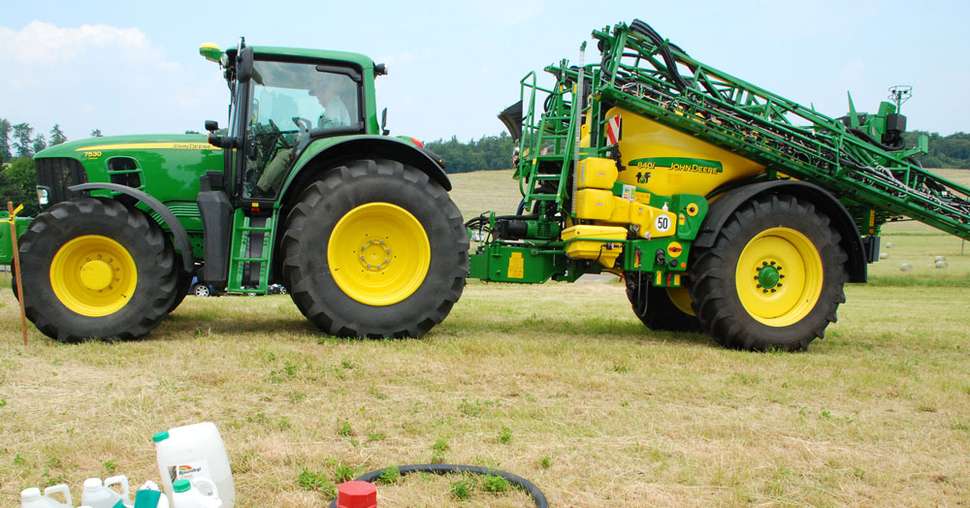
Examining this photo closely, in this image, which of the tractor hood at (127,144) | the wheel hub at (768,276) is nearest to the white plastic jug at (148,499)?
the tractor hood at (127,144)

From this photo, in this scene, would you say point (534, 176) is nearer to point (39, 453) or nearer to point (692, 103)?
point (692, 103)

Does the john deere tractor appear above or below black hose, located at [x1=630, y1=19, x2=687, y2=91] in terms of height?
below

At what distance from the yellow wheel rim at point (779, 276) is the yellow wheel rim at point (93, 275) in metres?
5.97

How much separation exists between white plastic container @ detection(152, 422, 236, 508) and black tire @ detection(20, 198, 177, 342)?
434 centimetres

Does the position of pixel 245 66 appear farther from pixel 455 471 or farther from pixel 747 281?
pixel 747 281

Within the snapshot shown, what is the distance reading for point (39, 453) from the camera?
403cm

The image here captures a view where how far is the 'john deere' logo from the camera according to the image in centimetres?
816

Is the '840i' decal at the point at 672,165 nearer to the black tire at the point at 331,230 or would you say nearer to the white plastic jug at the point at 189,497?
the black tire at the point at 331,230

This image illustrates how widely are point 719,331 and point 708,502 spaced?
446 centimetres

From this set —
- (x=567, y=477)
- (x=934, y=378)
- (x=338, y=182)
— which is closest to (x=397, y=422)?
(x=567, y=477)

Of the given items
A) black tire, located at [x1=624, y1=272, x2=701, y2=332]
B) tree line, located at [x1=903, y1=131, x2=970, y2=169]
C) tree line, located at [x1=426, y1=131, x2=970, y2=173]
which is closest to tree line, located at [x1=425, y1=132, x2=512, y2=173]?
tree line, located at [x1=426, y1=131, x2=970, y2=173]

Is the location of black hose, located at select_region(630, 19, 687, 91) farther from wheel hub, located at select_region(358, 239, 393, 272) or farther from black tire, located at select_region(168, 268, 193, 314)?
black tire, located at select_region(168, 268, 193, 314)

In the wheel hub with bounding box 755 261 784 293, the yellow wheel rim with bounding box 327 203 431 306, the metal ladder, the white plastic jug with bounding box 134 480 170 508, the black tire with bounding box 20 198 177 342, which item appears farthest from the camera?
the wheel hub with bounding box 755 261 784 293

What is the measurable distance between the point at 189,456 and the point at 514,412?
2.35 meters
